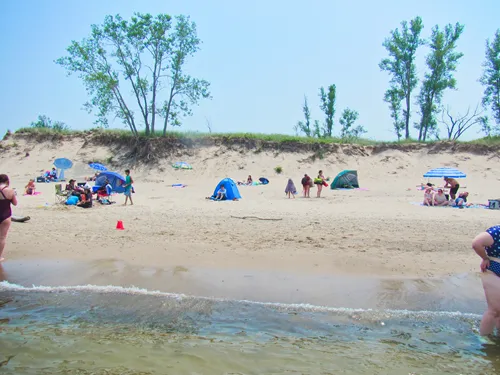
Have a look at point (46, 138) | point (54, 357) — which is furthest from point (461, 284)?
point (46, 138)

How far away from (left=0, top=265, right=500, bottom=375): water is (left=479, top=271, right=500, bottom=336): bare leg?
23 cm

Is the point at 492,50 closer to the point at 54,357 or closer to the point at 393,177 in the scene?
the point at 393,177

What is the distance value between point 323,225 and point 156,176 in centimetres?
1992

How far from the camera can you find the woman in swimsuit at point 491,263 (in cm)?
448

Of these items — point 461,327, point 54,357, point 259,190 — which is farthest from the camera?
point 259,190

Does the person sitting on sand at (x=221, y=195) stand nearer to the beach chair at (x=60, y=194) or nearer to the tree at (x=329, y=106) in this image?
the beach chair at (x=60, y=194)

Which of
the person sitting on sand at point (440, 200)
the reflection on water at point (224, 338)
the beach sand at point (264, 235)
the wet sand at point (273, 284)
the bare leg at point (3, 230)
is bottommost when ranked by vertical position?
the reflection on water at point (224, 338)

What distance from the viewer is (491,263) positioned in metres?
4.61

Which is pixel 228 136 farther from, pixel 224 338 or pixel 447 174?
pixel 224 338

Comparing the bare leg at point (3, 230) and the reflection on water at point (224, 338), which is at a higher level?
the bare leg at point (3, 230)

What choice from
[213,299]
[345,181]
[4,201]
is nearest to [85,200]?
[4,201]

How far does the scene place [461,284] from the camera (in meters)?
6.88

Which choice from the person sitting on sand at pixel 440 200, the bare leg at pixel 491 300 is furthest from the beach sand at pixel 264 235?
the bare leg at pixel 491 300

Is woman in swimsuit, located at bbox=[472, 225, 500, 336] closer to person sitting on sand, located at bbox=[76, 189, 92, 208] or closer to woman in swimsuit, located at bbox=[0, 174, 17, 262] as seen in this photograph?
woman in swimsuit, located at bbox=[0, 174, 17, 262]
